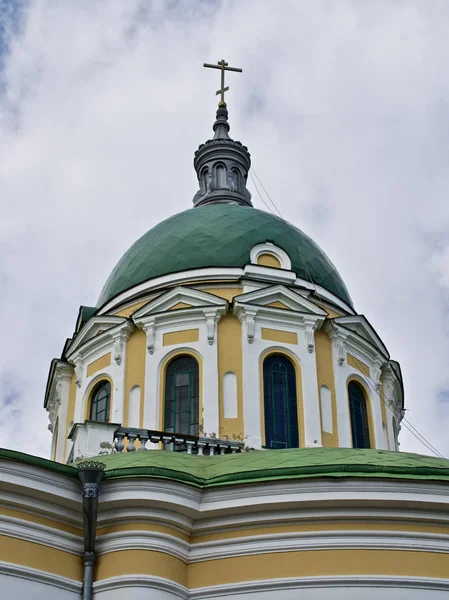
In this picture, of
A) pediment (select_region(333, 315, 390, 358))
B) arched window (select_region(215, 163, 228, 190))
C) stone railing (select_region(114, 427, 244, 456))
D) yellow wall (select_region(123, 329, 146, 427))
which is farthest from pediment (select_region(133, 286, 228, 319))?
arched window (select_region(215, 163, 228, 190))

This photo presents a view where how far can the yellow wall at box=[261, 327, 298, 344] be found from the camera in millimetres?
18188

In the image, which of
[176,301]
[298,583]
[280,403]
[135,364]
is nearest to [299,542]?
[298,583]

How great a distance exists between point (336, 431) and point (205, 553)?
7.20m

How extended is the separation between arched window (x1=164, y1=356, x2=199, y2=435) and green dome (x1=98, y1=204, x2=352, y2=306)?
238cm

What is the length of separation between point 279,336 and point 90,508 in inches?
319

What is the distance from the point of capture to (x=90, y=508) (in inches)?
420

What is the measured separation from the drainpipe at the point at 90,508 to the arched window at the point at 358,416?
324 inches

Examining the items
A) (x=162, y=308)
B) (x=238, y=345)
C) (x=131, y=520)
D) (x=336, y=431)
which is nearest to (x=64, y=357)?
(x=162, y=308)

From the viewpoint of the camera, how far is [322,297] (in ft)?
65.2

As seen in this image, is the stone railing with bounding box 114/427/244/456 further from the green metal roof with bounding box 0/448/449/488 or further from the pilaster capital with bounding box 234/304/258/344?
the pilaster capital with bounding box 234/304/258/344

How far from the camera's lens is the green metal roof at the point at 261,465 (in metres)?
10.9

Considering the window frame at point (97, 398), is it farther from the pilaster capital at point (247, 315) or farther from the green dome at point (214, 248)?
the pilaster capital at point (247, 315)

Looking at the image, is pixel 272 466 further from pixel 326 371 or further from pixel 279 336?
pixel 326 371

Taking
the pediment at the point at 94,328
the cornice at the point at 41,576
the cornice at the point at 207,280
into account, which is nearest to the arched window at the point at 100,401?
the pediment at the point at 94,328
